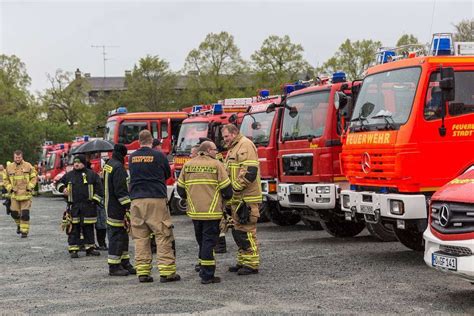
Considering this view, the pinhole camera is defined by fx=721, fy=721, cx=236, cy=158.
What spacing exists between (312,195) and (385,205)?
8.97ft

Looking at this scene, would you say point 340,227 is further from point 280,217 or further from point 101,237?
point 101,237

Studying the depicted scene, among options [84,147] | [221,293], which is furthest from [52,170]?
[221,293]

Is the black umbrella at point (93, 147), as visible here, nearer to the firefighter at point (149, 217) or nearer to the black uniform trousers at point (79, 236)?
the black uniform trousers at point (79, 236)

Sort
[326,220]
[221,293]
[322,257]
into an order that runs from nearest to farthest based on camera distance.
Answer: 1. [221,293]
2. [322,257]
3. [326,220]

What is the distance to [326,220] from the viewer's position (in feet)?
42.3

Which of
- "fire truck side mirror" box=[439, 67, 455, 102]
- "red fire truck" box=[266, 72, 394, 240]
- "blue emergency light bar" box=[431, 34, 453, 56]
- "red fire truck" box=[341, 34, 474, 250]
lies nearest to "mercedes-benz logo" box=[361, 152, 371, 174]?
"red fire truck" box=[341, 34, 474, 250]

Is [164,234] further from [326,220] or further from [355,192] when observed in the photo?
[326,220]

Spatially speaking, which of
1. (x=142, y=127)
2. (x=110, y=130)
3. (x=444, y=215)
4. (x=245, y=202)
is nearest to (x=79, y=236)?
(x=245, y=202)

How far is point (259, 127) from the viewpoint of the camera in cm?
1514

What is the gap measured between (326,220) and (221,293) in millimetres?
5037

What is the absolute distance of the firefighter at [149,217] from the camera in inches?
356

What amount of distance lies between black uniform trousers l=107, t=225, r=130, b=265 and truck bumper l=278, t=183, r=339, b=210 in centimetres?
352

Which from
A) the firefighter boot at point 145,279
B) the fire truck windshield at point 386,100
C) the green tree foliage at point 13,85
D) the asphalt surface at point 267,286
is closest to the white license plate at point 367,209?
the asphalt surface at point 267,286

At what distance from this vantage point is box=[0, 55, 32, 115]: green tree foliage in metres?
62.4
